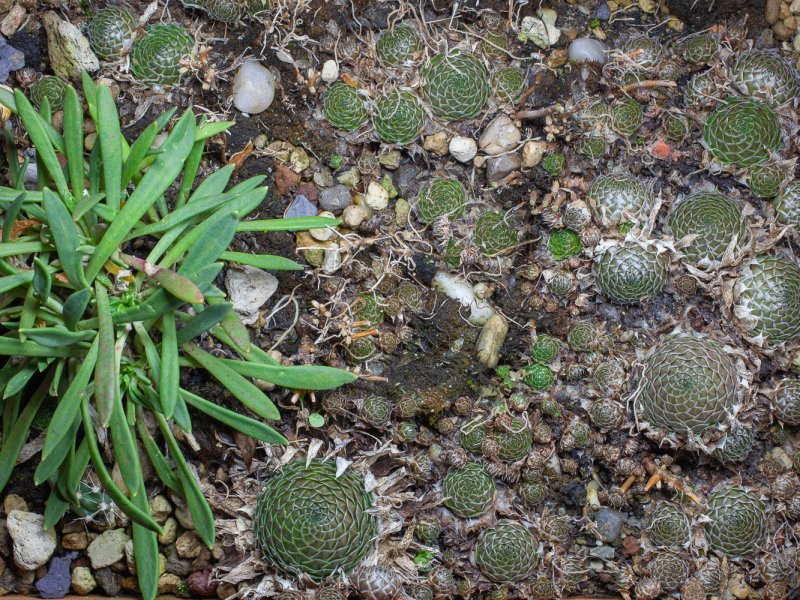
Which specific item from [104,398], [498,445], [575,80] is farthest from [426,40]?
[104,398]

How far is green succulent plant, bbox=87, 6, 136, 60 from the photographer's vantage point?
211 cm

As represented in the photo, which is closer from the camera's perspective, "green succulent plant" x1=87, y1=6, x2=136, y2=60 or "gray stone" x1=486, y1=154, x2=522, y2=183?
"green succulent plant" x1=87, y1=6, x2=136, y2=60

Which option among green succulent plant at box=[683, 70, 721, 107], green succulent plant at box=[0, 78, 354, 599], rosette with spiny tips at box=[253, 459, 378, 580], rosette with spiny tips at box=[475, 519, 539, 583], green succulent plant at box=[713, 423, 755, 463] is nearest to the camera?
green succulent plant at box=[0, 78, 354, 599]

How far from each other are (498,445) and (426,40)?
1.22m

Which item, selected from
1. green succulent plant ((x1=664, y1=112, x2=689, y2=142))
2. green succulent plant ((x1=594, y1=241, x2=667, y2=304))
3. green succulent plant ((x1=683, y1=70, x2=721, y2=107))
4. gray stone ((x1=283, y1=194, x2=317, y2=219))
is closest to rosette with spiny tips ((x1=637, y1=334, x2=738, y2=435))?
green succulent plant ((x1=594, y1=241, x2=667, y2=304))

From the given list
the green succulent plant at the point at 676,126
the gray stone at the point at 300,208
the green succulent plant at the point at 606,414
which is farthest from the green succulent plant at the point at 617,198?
the gray stone at the point at 300,208

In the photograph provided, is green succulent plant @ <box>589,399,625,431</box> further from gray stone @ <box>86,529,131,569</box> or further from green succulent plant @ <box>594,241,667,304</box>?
gray stone @ <box>86,529,131,569</box>

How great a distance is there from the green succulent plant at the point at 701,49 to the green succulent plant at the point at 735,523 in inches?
51.6

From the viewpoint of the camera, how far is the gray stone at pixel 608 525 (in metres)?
2.16

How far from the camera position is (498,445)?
2131 mm

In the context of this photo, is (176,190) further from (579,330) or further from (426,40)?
(579,330)

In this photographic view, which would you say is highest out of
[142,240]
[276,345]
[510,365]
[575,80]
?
[575,80]

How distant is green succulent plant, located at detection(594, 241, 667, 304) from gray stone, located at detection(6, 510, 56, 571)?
171 centimetres

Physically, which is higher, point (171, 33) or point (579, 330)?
point (171, 33)
